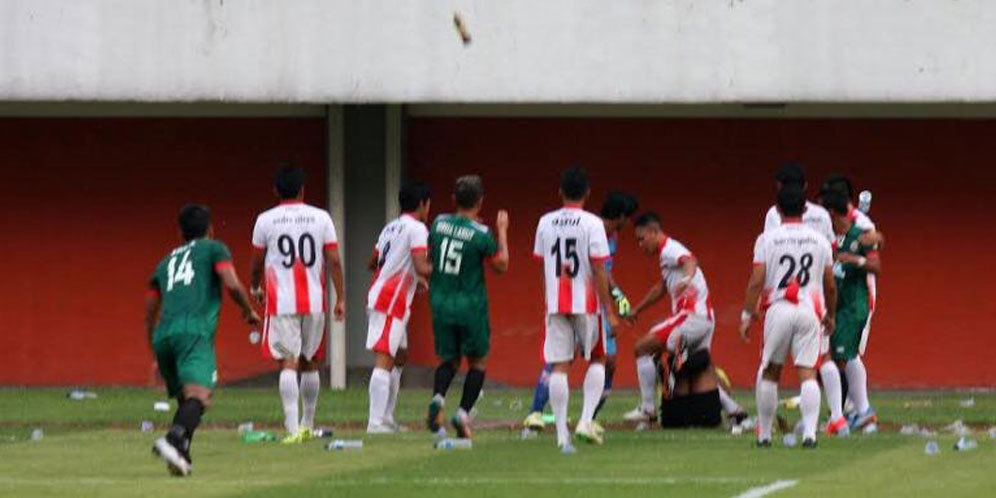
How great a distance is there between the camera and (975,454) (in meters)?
18.5

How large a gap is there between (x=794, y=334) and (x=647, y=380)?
10.5ft

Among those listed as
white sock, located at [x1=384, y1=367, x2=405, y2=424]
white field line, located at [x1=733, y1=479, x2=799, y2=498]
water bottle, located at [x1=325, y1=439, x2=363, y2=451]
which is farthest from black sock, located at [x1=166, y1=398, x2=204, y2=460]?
white sock, located at [x1=384, y1=367, x2=405, y2=424]

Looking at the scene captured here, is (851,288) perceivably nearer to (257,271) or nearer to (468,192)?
(468,192)

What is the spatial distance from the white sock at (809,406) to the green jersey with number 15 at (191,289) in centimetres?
444

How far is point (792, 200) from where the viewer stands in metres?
18.9

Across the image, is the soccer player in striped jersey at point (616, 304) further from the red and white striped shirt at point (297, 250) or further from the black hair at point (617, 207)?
the red and white striped shirt at point (297, 250)

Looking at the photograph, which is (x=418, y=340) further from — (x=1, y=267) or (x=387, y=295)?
(x=387, y=295)

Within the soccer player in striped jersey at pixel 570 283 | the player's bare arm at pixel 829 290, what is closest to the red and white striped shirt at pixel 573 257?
the soccer player in striped jersey at pixel 570 283

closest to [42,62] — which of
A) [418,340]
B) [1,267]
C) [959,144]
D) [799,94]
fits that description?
[1,267]

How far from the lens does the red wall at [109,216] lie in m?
30.6

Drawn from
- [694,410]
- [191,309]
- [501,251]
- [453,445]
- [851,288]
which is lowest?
[453,445]

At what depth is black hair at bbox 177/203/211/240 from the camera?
1728cm

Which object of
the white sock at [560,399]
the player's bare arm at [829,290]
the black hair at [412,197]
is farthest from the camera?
the black hair at [412,197]

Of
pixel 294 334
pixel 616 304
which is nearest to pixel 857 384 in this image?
pixel 616 304
